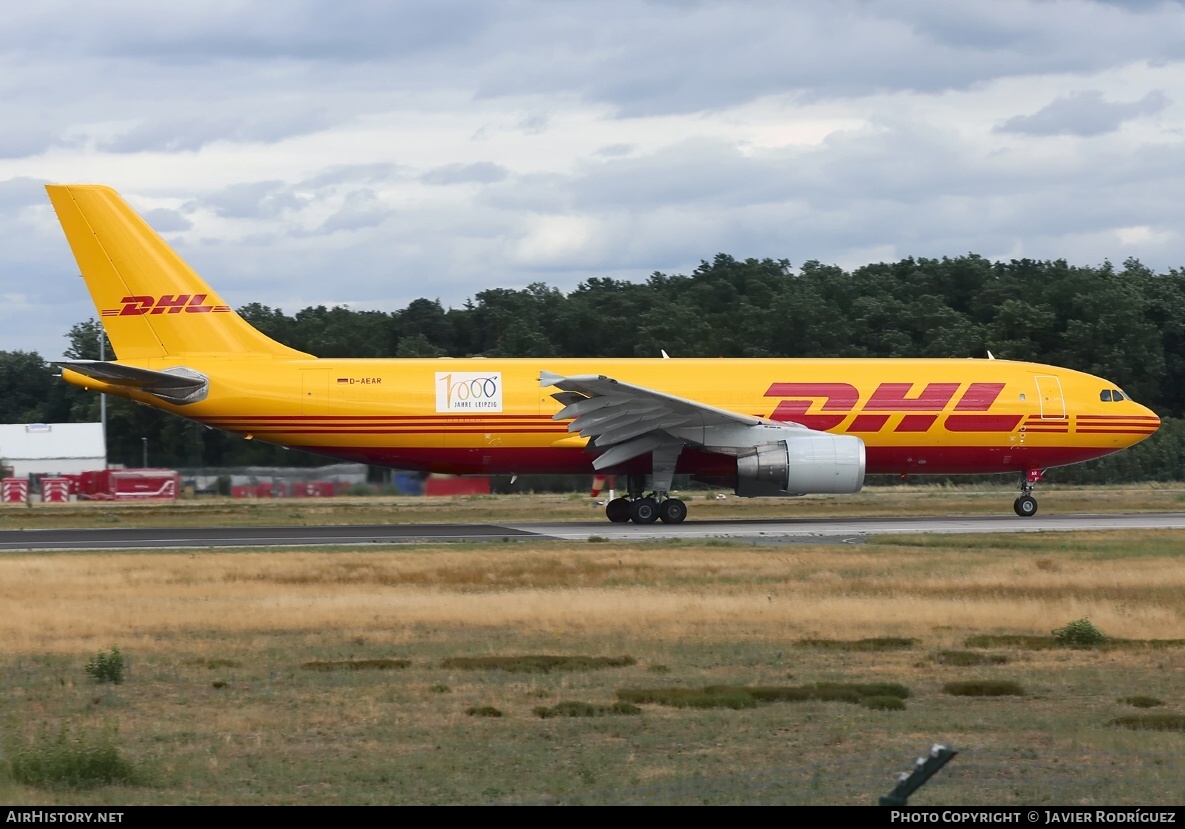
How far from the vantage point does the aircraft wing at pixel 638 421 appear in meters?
30.7

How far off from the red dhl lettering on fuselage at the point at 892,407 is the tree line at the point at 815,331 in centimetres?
2415

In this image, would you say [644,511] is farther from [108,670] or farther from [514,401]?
[108,670]

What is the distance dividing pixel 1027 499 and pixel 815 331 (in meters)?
30.6

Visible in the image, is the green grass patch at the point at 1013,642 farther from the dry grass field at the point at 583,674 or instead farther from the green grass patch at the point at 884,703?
the green grass patch at the point at 884,703

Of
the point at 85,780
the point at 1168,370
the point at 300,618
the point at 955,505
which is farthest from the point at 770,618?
the point at 1168,370

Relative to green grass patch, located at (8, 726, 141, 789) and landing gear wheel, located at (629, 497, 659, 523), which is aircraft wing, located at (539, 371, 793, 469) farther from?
green grass patch, located at (8, 726, 141, 789)

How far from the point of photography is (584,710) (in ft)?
37.3

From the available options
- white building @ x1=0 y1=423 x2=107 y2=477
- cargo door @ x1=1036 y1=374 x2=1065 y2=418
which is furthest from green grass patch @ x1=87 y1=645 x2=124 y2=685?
white building @ x1=0 y1=423 x2=107 y2=477

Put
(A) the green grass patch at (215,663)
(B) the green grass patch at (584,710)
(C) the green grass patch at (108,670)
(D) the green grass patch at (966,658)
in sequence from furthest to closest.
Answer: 1. (A) the green grass patch at (215,663)
2. (D) the green grass patch at (966,658)
3. (C) the green grass patch at (108,670)
4. (B) the green grass patch at (584,710)

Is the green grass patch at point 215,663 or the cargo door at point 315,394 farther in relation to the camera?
the cargo door at point 315,394

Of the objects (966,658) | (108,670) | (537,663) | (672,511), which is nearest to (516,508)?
(672,511)

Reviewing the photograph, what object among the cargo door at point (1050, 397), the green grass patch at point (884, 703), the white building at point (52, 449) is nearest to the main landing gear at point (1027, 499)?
the cargo door at point (1050, 397)

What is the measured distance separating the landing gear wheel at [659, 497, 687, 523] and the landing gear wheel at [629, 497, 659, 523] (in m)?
0.14

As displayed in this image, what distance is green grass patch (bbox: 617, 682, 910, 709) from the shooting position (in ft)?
38.2
